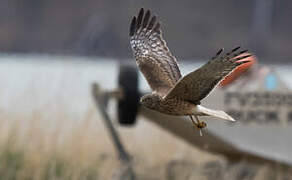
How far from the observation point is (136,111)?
31.2 ft

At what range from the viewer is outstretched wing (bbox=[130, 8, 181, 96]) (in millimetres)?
6262

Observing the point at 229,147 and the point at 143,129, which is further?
the point at 143,129

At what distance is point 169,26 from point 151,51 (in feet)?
82.1

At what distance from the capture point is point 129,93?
30.6ft

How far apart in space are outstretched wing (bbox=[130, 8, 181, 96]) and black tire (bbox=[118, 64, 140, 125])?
2595 millimetres

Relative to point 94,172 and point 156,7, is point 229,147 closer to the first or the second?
point 94,172

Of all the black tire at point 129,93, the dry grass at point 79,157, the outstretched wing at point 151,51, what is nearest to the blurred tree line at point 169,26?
the dry grass at point 79,157

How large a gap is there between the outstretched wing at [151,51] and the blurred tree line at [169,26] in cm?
2234

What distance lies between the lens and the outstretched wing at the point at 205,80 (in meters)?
5.44

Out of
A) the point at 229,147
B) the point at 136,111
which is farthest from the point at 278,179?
the point at 136,111

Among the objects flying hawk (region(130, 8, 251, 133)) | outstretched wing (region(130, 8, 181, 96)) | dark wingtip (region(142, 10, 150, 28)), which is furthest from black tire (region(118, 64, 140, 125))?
flying hawk (region(130, 8, 251, 133))

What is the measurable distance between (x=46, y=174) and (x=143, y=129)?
2.49 metres

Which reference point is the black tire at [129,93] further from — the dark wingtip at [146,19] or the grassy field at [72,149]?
the dark wingtip at [146,19]

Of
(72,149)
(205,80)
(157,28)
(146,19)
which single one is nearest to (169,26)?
(72,149)
